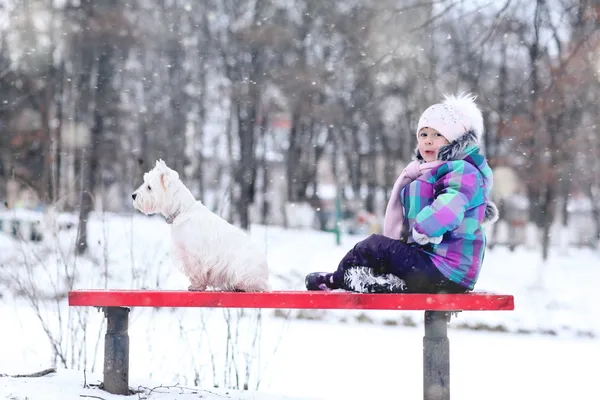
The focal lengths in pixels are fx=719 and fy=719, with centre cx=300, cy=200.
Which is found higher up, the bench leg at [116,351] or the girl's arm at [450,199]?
the girl's arm at [450,199]

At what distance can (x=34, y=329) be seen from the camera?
8.73m

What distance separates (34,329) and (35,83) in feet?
39.3

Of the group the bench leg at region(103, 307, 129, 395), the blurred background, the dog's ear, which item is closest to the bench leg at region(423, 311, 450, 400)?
the dog's ear

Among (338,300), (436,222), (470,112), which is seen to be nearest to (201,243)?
(338,300)

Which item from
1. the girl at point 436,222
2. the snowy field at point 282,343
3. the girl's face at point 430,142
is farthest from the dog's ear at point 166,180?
the girl's face at point 430,142

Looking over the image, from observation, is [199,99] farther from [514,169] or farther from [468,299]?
[468,299]

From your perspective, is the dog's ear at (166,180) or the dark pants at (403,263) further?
the dog's ear at (166,180)

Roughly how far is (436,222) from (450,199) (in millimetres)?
133

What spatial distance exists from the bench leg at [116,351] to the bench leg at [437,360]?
1.68m

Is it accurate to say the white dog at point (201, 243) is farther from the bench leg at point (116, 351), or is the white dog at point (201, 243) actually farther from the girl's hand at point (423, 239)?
the girl's hand at point (423, 239)

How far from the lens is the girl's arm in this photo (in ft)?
11.5

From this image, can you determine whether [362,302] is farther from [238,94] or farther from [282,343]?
[238,94]

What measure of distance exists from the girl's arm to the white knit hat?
0.20 m

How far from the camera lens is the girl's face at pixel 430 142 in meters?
3.78
